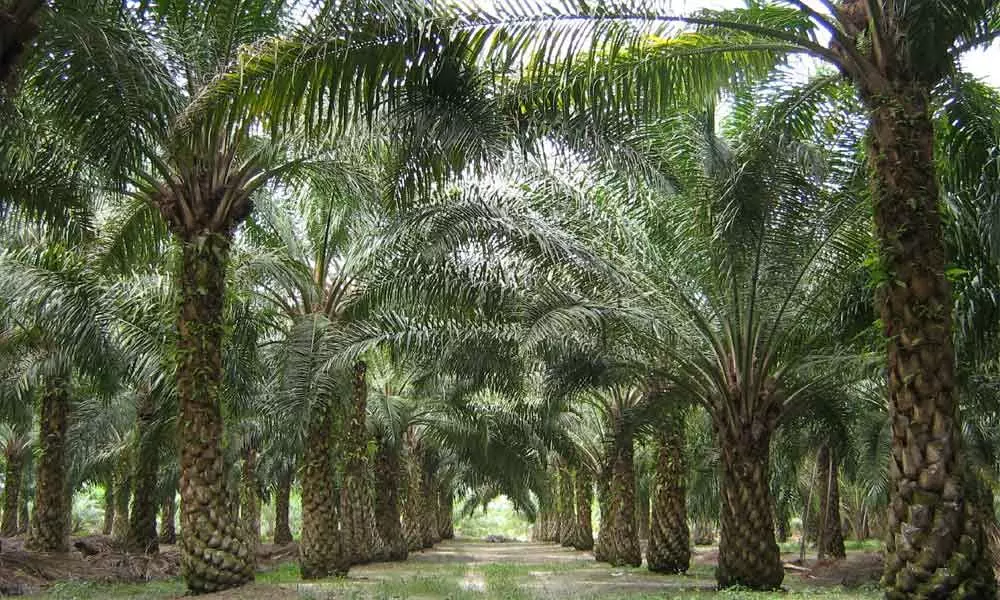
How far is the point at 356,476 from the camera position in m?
20.5

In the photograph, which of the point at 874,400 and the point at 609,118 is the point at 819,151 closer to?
the point at 609,118

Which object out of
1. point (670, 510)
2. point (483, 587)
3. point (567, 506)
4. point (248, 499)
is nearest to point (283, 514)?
point (248, 499)

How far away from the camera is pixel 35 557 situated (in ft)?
52.1

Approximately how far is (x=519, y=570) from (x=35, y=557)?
1000cm

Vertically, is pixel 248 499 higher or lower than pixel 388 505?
higher

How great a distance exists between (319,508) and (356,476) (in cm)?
397

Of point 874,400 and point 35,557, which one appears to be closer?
point 35,557

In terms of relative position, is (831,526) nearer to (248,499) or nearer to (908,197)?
(248,499)

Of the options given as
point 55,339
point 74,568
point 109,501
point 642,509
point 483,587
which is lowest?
point 483,587

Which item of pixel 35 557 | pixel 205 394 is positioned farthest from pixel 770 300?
pixel 35 557

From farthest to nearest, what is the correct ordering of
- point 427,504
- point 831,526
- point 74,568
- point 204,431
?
point 427,504
point 831,526
point 74,568
point 204,431

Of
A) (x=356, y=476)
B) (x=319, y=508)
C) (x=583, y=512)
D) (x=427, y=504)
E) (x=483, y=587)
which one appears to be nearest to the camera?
(x=483, y=587)

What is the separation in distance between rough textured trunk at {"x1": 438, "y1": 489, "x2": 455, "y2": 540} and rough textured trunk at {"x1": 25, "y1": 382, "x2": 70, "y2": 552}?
3332cm

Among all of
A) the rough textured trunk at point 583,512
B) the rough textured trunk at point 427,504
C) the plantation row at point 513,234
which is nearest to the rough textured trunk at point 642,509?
the rough textured trunk at point 583,512
